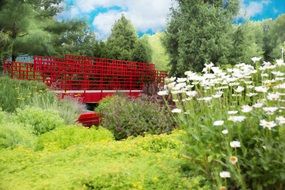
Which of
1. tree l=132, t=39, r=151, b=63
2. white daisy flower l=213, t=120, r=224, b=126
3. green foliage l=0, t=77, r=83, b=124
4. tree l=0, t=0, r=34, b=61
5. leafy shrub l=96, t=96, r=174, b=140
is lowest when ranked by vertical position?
leafy shrub l=96, t=96, r=174, b=140

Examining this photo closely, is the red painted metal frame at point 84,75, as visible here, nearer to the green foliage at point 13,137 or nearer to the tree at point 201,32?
the tree at point 201,32

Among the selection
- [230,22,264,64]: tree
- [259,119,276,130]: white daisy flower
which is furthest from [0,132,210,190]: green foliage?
[230,22,264,64]: tree

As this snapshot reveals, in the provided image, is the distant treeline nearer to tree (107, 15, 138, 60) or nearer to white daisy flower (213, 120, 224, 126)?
tree (107, 15, 138, 60)

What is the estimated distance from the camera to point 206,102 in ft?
17.5

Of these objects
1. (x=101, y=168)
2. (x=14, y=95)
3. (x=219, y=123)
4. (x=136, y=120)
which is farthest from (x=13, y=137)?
(x=14, y=95)

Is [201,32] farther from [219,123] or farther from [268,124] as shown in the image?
[268,124]

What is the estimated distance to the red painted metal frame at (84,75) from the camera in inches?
739

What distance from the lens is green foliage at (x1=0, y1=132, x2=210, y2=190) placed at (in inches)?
195

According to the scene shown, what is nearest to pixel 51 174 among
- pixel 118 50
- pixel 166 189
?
pixel 166 189

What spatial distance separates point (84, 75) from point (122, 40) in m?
12.8

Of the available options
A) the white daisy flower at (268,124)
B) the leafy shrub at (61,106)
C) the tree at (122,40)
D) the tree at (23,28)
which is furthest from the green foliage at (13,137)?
the tree at (122,40)

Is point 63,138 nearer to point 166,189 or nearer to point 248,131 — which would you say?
point 166,189

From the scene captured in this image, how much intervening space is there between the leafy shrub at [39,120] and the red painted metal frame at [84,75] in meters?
5.72

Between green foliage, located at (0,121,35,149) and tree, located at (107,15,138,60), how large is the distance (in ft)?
80.3
